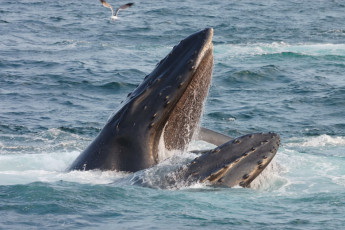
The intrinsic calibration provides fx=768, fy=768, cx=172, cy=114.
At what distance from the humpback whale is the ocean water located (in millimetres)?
207

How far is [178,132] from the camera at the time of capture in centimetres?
970

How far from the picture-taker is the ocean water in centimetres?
902

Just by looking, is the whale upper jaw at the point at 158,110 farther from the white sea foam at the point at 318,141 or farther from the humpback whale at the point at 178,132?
the white sea foam at the point at 318,141

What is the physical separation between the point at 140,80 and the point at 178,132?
17.0 metres

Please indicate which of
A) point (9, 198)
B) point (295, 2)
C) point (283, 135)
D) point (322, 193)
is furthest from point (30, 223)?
point (295, 2)

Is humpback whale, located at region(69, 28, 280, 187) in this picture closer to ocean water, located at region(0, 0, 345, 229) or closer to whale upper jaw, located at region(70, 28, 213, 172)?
whale upper jaw, located at region(70, 28, 213, 172)

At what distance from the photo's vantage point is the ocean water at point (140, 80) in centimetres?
902

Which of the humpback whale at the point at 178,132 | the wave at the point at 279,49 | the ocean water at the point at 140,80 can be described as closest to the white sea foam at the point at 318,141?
the ocean water at the point at 140,80

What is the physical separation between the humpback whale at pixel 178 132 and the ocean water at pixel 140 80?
207mm

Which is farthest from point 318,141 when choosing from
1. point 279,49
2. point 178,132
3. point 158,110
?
point 279,49

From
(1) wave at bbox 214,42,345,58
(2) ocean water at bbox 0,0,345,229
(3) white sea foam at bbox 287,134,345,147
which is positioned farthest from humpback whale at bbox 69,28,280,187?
(1) wave at bbox 214,42,345,58

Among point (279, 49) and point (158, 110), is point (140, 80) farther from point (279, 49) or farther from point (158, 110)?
point (158, 110)

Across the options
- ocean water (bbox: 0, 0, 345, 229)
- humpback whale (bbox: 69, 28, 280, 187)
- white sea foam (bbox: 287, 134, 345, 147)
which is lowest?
white sea foam (bbox: 287, 134, 345, 147)

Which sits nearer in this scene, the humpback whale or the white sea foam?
the humpback whale
